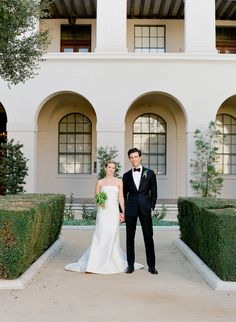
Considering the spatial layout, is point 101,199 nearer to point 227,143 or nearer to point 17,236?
point 17,236

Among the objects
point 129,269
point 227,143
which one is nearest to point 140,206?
point 129,269

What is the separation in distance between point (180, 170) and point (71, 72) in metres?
6.22

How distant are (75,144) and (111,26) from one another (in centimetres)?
550

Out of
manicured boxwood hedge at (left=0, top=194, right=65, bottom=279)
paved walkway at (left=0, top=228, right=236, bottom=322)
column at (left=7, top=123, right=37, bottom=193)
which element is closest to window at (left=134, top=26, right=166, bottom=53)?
column at (left=7, top=123, right=37, bottom=193)

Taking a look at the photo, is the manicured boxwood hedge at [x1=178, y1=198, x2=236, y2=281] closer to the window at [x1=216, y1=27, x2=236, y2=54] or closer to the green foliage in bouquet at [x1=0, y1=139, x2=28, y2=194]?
the green foliage in bouquet at [x1=0, y1=139, x2=28, y2=194]

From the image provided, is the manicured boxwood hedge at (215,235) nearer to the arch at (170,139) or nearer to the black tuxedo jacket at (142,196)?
the black tuxedo jacket at (142,196)

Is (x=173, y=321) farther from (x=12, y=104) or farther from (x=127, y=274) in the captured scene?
(x=12, y=104)

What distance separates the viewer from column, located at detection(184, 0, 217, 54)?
16828 mm

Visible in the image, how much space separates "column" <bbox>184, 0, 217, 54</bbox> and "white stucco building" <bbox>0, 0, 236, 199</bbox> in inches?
1.4

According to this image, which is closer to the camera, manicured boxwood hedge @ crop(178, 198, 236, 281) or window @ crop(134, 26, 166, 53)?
manicured boxwood hedge @ crop(178, 198, 236, 281)

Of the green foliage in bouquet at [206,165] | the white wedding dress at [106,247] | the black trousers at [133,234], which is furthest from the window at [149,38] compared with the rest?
the black trousers at [133,234]

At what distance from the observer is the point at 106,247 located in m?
7.62

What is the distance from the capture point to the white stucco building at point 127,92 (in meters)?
16.9

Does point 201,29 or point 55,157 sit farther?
point 55,157
